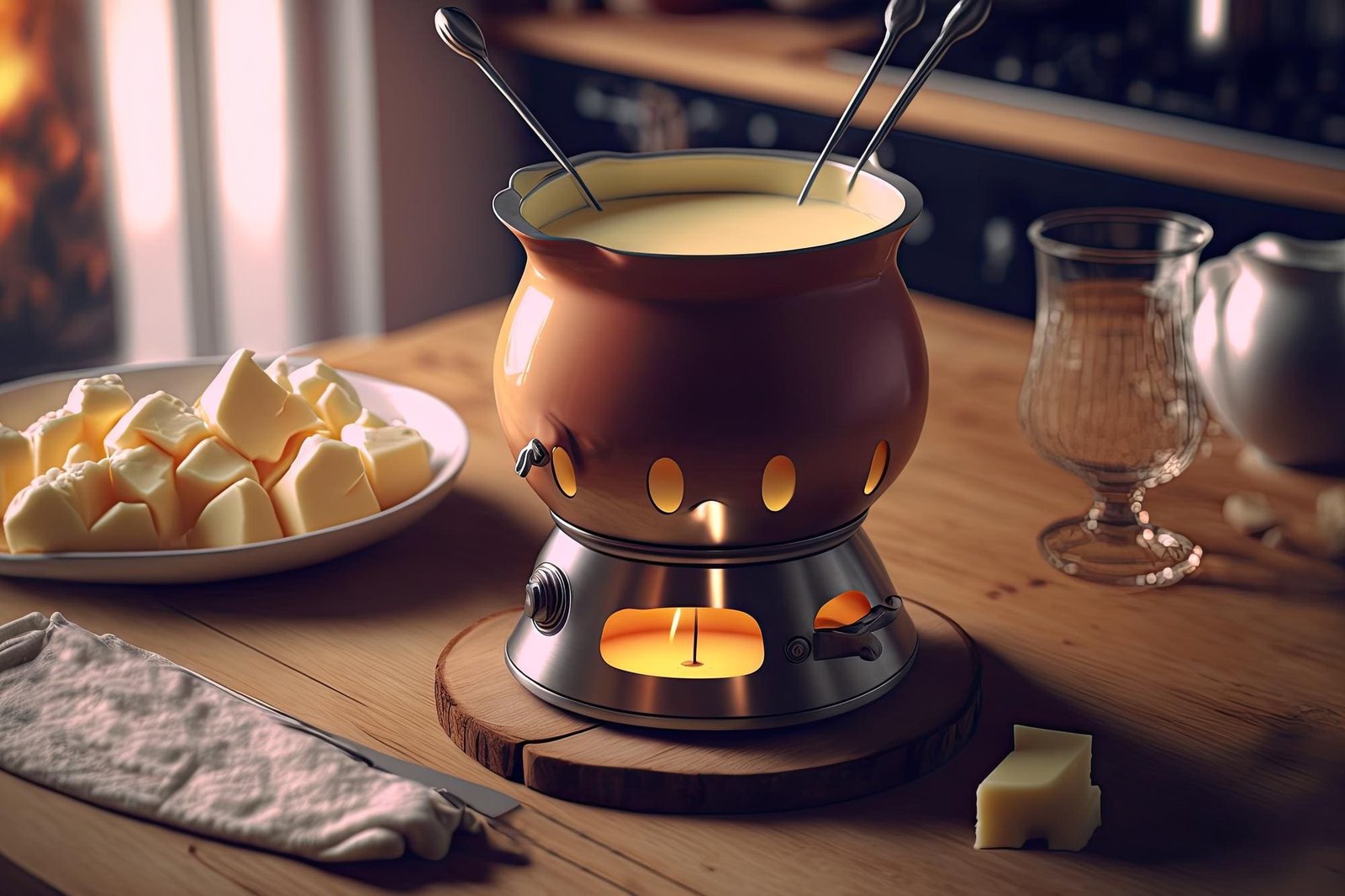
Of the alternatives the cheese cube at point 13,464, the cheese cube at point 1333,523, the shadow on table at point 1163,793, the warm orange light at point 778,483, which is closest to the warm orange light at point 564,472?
the warm orange light at point 778,483

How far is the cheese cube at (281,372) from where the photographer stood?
108cm

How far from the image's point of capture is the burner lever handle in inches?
33.7

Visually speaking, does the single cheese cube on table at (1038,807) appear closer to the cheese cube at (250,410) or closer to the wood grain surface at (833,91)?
the cheese cube at (250,410)

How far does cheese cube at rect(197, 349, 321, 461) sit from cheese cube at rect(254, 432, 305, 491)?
10 mm

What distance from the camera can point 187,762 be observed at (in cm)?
81

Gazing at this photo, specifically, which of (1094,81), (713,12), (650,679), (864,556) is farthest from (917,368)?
(713,12)

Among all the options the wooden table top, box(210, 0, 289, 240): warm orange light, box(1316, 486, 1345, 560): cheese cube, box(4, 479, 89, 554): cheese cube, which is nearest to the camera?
the wooden table top

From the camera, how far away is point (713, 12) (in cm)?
286

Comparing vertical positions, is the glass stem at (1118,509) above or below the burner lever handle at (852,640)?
below

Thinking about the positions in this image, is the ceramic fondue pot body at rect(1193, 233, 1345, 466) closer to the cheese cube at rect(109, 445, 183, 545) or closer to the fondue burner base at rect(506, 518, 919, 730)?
the fondue burner base at rect(506, 518, 919, 730)

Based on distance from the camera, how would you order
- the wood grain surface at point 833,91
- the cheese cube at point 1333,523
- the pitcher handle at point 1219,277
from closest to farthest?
the cheese cube at point 1333,523 → the pitcher handle at point 1219,277 → the wood grain surface at point 833,91

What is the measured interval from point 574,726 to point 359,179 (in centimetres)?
225

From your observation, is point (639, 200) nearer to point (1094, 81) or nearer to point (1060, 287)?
point (1060, 287)

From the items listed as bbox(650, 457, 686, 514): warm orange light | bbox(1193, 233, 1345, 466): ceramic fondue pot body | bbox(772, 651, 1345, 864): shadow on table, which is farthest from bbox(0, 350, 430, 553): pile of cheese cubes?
bbox(1193, 233, 1345, 466): ceramic fondue pot body
